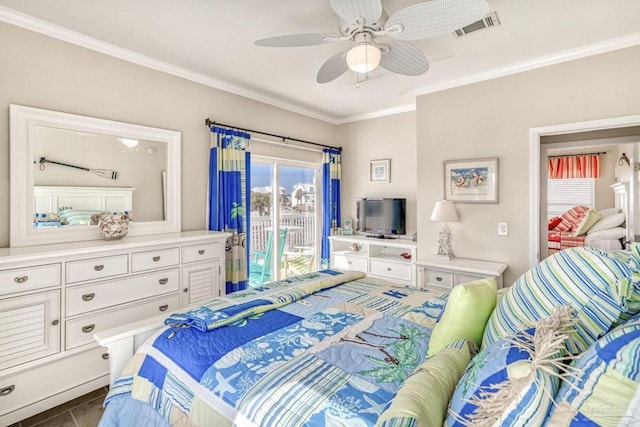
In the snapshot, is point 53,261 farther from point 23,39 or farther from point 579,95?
point 579,95

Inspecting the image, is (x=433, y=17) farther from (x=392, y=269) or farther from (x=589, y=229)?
(x=589, y=229)

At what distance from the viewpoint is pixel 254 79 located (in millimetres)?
3346

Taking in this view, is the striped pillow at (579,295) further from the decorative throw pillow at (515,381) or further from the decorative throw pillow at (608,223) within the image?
the decorative throw pillow at (608,223)

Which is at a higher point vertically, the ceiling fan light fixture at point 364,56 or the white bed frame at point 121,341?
the ceiling fan light fixture at point 364,56

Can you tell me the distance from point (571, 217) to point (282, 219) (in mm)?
4530

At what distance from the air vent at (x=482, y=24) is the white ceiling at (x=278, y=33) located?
0.05 metres

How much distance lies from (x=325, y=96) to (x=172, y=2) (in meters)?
2.13

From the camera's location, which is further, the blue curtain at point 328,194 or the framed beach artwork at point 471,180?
the blue curtain at point 328,194

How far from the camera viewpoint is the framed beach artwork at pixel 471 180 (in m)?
3.13

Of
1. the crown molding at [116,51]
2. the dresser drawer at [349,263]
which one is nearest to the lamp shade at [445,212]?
the dresser drawer at [349,263]

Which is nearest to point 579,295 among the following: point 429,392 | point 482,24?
point 429,392

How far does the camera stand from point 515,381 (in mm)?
743

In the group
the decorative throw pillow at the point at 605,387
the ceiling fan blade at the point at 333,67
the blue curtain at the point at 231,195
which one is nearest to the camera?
the decorative throw pillow at the point at 605,387

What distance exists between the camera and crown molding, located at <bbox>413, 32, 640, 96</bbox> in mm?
2492
